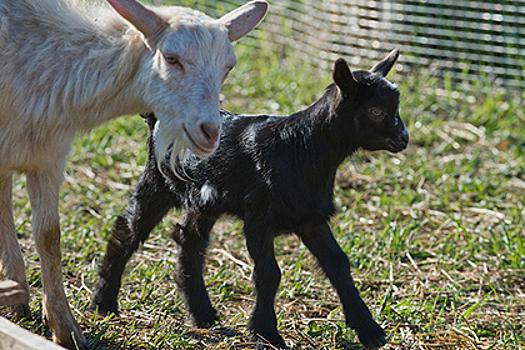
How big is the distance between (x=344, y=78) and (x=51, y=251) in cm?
185

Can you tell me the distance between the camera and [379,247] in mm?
5285

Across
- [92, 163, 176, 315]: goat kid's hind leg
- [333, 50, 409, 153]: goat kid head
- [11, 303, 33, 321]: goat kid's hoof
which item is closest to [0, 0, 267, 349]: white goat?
[11, 303, 33, 321]: goat kid's hoof

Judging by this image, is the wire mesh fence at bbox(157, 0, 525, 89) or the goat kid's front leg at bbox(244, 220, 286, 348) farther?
the wire mesh fence at bbox(157, 0, 525, 89)

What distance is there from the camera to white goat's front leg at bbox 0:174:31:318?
4184 millimetres

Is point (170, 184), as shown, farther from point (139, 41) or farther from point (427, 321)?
point (427, 321)

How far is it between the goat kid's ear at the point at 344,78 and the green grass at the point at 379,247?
1.37 metres

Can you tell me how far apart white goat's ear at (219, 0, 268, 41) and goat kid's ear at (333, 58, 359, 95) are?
511mm

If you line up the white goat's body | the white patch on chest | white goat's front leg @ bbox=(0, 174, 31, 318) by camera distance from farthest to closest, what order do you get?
white goat's front leg @ bbox=(0, 174, 31, 318)
the white patch on chest
the white goat's body

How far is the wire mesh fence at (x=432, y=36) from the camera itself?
328 inches

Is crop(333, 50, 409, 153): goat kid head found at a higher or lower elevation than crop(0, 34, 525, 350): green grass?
higher

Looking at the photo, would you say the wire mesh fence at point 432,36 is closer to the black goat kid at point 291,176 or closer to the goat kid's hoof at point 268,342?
the black goat kid at point 291,176

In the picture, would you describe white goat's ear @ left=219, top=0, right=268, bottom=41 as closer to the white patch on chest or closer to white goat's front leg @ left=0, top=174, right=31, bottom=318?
the white patch on chest

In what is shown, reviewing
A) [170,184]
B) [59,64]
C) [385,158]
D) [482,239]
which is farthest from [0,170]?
[385,158]

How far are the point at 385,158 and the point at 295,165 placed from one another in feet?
10.0
